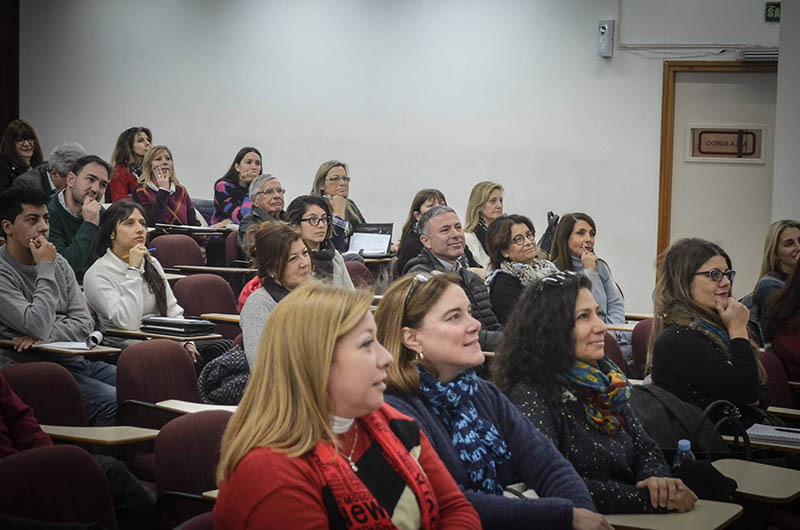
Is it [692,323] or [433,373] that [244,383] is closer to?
[433,373]

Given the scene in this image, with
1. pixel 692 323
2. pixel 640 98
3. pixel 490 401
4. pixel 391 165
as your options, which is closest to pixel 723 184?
pixel 640 98

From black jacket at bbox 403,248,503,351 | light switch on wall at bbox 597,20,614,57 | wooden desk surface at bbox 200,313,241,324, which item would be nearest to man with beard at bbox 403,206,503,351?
black jacket at bbox 403,248,503,351

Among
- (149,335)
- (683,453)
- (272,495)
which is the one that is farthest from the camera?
(149,335)

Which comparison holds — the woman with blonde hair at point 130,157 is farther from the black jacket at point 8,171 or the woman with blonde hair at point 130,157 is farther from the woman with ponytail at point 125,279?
the woman with ponytail at point 125,279

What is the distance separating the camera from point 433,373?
7.61 ft

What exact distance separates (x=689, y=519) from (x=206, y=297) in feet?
11.2

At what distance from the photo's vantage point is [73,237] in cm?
512

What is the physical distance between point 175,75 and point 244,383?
20.1ft

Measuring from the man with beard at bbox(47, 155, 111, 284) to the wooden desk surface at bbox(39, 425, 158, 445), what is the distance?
2048mm

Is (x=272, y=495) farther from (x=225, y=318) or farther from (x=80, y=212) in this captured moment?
(x=80, y=212)

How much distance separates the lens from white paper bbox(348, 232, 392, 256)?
6863 mm

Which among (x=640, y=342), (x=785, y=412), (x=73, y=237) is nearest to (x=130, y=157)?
(x=73, y=237)

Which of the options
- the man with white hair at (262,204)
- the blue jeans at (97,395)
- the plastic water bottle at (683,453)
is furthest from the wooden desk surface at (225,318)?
the plastic water bottle at (683,453)

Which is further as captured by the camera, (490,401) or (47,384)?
(47,384)
